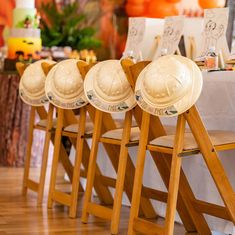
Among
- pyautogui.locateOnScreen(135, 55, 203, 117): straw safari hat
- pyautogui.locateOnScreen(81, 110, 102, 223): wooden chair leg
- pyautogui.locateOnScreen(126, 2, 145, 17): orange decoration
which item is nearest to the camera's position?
pyautogui.locateOnScreen(135, 55, 203, 117): straw safari hat

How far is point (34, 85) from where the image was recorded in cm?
450

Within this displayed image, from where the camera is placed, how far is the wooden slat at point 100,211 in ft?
12.4

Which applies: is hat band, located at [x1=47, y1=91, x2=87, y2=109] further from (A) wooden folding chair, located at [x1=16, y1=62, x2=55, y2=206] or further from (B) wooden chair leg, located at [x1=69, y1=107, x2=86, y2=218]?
(A) wooden folding chair, located at [x1=16, y1=62, x2=55, y2=206]

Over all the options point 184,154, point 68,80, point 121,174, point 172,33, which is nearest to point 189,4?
point 172,33

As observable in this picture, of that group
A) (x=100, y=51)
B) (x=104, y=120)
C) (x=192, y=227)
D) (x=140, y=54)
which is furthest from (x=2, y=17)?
(x=192, y=227)

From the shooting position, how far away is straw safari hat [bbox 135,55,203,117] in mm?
3090

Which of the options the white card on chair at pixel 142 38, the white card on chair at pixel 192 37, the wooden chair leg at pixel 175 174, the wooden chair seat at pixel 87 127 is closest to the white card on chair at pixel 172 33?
the white card on chair at pixel 142 38

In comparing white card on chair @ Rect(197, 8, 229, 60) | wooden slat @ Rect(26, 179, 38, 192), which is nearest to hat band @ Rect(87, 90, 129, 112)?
white card on chair @ Rect(197, 8, 229, 60)

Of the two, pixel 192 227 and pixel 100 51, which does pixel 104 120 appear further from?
pixel 100 51

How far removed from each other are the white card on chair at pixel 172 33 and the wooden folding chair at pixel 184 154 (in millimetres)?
1047

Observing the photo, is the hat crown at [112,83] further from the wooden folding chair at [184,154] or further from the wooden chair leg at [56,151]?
the wooden chair leg at [56,151]

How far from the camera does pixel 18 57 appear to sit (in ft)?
20.3

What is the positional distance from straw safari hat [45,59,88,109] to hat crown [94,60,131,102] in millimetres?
395

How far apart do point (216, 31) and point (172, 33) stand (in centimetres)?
50
